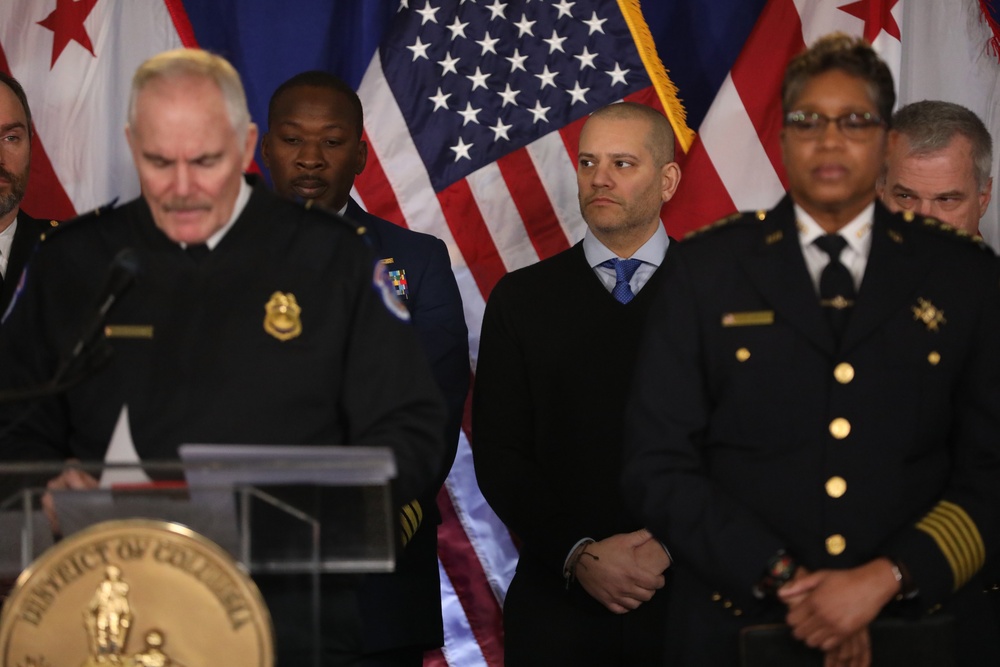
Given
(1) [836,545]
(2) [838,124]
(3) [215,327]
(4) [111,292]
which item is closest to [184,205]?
(3) [215,327]

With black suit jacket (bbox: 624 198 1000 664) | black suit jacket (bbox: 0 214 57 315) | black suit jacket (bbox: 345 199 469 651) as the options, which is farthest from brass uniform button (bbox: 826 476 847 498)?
black suit jacket (bbox: 0 214 57 315)

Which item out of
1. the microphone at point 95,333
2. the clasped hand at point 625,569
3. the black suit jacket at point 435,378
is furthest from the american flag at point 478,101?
the microphone at point 95,333

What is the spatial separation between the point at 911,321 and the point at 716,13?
8.63 ft

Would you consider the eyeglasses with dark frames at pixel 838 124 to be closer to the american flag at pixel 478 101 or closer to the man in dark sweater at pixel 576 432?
the man in dark sweater at pixel 576 432

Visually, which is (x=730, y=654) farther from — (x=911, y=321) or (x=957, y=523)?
(x=911, y=321)

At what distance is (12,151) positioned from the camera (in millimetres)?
3926

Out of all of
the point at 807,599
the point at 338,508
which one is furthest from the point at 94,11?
the point at 807,599

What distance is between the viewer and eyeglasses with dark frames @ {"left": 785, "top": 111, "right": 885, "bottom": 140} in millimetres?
2512

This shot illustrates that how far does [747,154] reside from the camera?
4.70 meters

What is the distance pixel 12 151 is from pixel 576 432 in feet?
5.96

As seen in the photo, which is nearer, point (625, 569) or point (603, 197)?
point (625, 569)

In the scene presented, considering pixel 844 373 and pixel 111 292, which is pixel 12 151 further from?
pixel 844 373

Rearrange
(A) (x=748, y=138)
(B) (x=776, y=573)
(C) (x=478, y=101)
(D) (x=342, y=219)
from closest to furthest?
(B) (x=776, y=573), (D) (x=342, y=219), (A) (x=748, y=138), (C) (x=478, y=101)

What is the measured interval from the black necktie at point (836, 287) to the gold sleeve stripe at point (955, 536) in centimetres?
36
